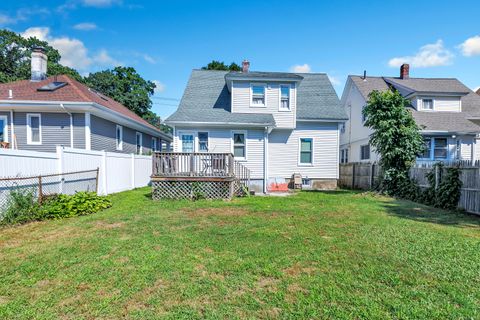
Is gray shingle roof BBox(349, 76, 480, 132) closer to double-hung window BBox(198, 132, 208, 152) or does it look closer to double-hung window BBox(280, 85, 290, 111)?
double-hung window BBox(280, 85, 290, 111)

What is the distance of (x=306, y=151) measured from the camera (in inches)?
565

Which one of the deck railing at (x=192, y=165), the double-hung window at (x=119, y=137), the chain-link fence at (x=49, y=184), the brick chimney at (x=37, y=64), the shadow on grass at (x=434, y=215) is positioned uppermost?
the brick chimney at (x=37, y=64)

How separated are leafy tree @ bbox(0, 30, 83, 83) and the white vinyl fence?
27126 mm

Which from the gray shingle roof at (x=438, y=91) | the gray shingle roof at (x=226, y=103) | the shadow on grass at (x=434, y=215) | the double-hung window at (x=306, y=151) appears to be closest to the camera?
→ the shadow on grass at (x=434, y=215)

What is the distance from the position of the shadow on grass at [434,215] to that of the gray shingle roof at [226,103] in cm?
645

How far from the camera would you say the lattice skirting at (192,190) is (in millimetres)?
9547

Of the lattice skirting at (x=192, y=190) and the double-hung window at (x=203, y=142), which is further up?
the double-hung window at (x=203, y=142)

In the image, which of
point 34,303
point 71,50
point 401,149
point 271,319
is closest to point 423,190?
point 401,149

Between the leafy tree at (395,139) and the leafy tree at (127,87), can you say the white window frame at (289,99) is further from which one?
the leafy tree at (127,87)

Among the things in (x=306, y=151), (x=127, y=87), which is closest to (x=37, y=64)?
(x=306, y=151)

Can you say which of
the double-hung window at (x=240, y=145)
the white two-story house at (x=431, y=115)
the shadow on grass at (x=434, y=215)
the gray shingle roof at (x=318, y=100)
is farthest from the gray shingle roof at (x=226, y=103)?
the shadow on grass at (x=434, y=215)

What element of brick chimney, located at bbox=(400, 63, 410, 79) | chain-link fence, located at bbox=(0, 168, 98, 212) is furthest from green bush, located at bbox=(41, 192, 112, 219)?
brick chimney, located at bbox=(400, 63, 410, 79)

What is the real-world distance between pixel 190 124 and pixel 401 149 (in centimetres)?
952

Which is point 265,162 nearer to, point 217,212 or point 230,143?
point 230,143
